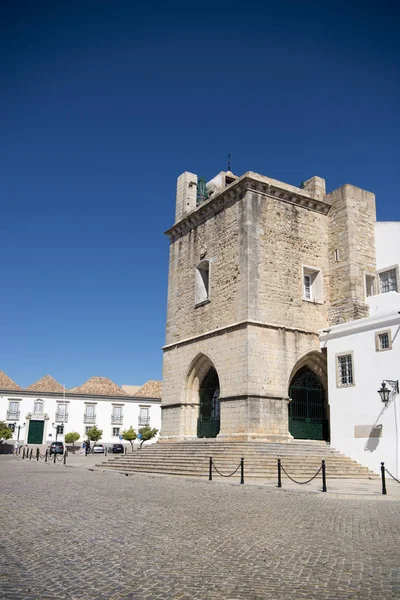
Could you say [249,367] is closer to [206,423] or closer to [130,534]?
[206,423]

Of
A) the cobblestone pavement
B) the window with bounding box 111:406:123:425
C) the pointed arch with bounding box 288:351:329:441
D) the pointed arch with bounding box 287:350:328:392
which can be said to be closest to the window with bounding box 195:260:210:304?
the pointed arch with bounding box 287:350:328:392

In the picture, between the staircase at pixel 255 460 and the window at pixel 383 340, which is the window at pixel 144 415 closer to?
the staircase at pixel 255 460

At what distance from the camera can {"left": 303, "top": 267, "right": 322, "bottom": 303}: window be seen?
23.0 m

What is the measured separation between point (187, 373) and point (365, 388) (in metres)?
8.15

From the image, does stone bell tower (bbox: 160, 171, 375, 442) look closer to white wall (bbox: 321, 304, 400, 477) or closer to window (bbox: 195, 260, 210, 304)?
window (bbox: 195, 260, 210, 304)

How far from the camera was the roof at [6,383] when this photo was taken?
2069 inches

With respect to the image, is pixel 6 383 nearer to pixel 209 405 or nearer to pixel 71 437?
pixel 71 437

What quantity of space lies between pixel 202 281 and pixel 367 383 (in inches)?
359

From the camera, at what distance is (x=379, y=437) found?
17.5 meters

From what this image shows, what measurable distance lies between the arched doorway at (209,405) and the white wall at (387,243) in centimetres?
861

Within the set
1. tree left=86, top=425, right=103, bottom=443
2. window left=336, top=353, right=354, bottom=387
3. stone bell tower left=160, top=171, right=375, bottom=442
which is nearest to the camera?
window left=336, top=353, right=354, bottom=387

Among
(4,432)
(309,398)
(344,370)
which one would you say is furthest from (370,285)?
(4,432)

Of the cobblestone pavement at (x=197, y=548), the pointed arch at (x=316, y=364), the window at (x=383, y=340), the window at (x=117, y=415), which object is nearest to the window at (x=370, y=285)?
the pointed arch at (x=316, y=364)

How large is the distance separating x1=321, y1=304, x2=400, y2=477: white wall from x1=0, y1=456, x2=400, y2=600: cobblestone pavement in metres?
6.79
